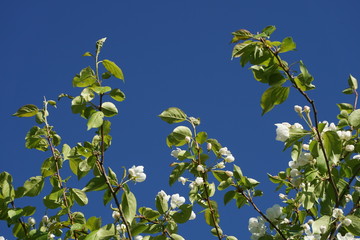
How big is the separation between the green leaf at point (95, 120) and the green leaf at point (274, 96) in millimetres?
819

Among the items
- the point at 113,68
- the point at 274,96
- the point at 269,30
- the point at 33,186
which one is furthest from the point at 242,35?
the point at 33,186

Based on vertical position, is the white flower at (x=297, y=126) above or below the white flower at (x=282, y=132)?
above

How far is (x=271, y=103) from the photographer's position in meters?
2.37

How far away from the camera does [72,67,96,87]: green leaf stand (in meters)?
2.46

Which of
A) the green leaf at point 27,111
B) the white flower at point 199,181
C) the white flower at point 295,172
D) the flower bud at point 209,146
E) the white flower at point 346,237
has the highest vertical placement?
the green leaf at point 27,111

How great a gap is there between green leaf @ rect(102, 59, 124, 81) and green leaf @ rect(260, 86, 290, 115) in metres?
→ 0.76

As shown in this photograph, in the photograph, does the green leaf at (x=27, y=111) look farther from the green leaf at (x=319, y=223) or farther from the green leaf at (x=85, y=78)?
the green leaf at (x=319, y=223)

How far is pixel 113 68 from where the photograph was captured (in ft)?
8.20

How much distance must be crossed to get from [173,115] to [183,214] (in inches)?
22.7

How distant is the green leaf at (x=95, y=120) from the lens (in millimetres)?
2340

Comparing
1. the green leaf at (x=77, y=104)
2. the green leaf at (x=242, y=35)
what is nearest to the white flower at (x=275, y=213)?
the green leaf at (x=242, y=35)

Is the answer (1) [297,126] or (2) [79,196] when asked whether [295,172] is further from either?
(2) [79,196]

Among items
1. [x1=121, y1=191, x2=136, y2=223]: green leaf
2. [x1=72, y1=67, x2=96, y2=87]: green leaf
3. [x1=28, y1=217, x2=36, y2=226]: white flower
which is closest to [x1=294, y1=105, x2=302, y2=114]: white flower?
[x1=121, y1=191, x2=136, y2=223]: green leaf

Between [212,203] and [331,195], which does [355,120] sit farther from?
[212,203]
